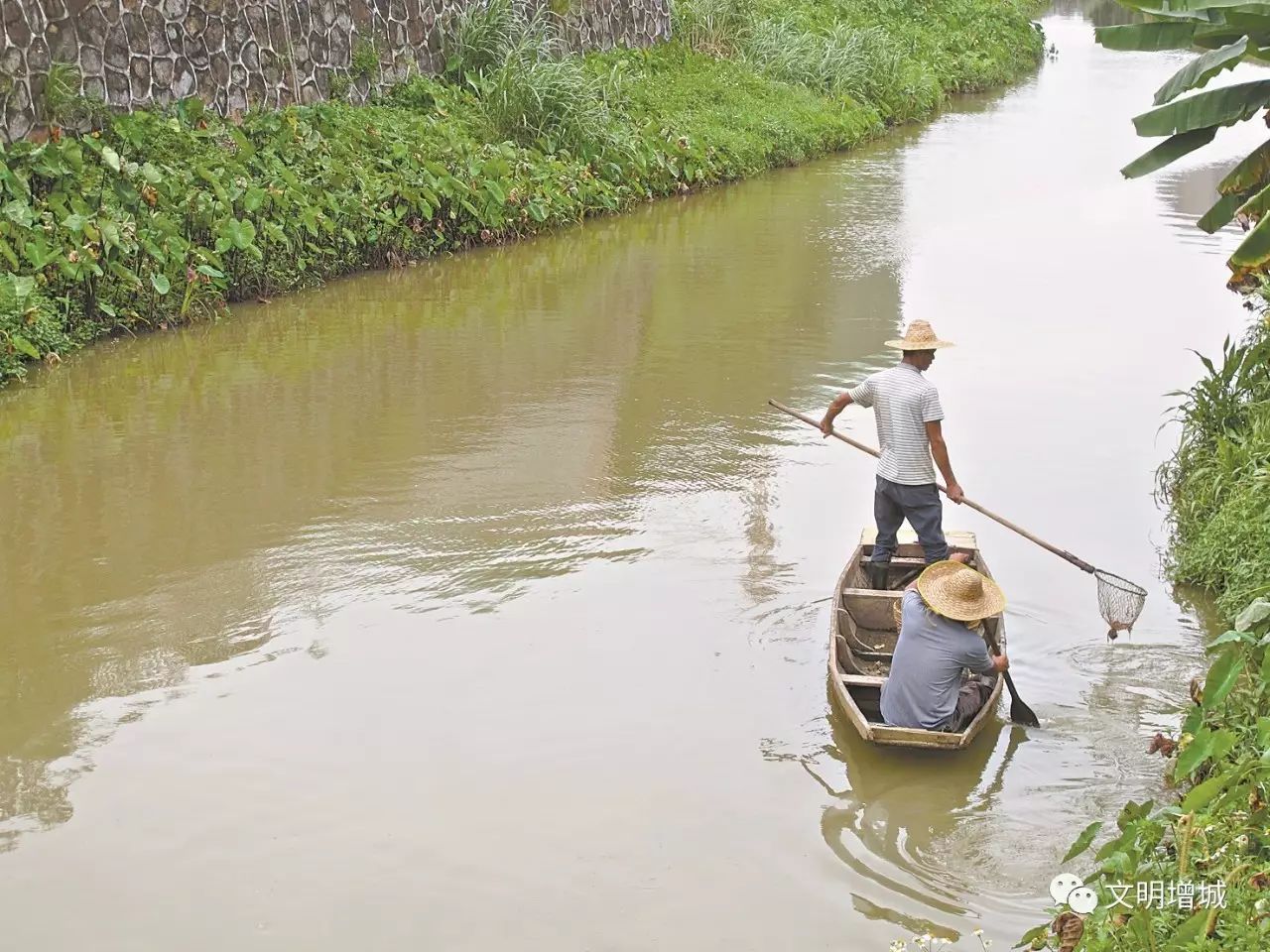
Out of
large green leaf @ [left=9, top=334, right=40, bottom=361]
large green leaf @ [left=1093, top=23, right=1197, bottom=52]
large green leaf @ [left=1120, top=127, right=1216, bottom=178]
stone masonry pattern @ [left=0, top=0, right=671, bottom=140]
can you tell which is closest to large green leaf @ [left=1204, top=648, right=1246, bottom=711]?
large green leaf @ [left=1120, top=127, right=1216, bottom=178]

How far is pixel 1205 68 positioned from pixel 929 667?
5.00m

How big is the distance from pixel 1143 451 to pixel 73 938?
8.42 meters

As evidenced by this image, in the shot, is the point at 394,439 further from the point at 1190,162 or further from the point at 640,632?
the point at 1190,162

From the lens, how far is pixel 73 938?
19.2 ft

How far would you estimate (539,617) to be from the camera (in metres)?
8.74

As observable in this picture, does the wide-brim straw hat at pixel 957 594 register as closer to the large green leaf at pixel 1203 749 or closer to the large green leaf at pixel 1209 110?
the large green leaf at pixel 1203 749

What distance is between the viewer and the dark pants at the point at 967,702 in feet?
23.8

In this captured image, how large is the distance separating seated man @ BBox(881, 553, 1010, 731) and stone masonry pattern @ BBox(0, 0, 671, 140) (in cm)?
1000

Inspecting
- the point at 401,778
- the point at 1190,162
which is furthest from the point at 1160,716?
the point at 1190,162

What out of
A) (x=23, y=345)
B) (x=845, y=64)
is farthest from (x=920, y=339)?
(x=845, y=64)

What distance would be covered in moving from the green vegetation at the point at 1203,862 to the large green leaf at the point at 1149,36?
5567 mm

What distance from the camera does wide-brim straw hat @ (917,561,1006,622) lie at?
714cm

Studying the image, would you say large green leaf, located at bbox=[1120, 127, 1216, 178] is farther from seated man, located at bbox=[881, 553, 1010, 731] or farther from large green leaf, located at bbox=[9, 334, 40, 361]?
large green leaf, located at bbox=[9, 334, 40, 361]

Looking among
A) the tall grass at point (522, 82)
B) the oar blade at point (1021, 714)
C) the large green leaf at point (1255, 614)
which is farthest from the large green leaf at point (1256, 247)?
the tall grass at point (522, 82)
